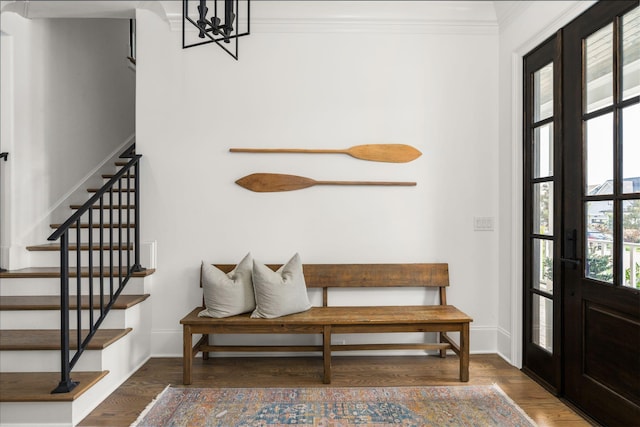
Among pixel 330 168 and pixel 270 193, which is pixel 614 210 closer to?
pixel 330 168

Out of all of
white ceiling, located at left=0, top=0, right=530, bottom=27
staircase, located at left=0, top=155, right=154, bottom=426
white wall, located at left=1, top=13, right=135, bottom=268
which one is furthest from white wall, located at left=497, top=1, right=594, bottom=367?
white wall, located at left=1, top=13, right=135, bottom=268

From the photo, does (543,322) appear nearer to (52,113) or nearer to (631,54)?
(631,54)

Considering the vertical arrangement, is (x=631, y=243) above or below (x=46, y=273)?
above

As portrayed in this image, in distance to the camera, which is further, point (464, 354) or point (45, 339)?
point (464, 354)

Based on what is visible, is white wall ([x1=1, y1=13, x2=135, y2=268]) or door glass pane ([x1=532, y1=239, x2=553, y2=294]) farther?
white wall ([x1=1, y1=13, x2=135, y2=268])

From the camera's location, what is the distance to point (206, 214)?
3.22 m

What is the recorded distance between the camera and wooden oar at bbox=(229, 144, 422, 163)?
10.5 ft

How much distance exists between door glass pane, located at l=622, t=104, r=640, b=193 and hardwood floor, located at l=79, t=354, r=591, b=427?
1256mm

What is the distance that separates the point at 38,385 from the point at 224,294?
109 centimetres

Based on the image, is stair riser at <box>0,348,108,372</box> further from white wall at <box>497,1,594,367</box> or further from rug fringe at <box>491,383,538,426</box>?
white wall at <box>497,1,594,367</box>

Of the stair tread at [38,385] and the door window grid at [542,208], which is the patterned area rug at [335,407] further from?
the door window grid at [542,208]

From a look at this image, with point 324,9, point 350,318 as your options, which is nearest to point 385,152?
point 324,9

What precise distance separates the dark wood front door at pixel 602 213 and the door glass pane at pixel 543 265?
19 cm

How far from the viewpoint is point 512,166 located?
3045mm
